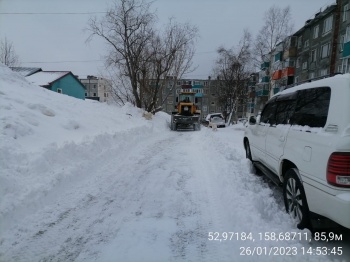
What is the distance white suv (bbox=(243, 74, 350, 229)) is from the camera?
2744 mm

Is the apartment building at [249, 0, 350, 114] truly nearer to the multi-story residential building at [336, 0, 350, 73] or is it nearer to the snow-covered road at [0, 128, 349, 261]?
the multi-story residential building at [336, 0, 350, 73]

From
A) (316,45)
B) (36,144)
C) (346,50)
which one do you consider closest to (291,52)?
(316,45)

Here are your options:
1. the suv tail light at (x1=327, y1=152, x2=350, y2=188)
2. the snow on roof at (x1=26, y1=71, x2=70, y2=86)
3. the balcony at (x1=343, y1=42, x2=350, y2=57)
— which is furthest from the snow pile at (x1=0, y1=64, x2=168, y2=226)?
the balcony at (x1=343, y1=42, x2=350, y2=57)

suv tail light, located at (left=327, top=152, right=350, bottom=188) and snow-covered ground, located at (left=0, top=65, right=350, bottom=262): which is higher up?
suv tail light, located at (left=327, top=152, right=350, bottom=188)

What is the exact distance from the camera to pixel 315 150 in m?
3.10

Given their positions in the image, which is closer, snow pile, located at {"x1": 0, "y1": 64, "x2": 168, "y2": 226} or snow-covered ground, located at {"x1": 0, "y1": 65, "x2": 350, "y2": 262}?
snow-covered ground, located at {"x1": 0, "y1": 65, "x2": 350, "y2": 262}

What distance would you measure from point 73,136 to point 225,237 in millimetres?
6092

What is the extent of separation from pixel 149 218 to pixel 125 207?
0.59 metres

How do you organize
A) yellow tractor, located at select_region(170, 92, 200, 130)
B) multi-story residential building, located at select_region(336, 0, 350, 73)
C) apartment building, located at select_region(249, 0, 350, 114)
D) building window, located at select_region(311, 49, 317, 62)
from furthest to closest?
building window, located at select_region(311, 49, 317, 62) < apartment building, located at select_region(249, 0, 350, 114) < multi-story residential building, located at select_region(336, 0, 350, 73) < yellow tractor, located at select_region(170, 92, 200, 130)

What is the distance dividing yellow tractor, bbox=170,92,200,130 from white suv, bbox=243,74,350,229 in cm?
1559

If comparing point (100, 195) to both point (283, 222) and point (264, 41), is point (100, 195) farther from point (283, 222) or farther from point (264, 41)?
point (264, 41)

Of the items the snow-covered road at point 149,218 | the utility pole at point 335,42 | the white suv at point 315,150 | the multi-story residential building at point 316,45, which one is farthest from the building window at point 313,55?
the white suv at point 315,150

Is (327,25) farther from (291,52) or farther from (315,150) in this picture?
(315,150)

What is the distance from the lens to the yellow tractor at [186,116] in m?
20.3
